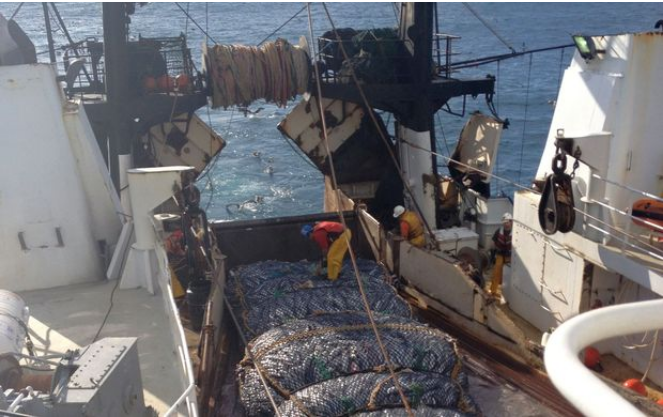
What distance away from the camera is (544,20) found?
67625mm

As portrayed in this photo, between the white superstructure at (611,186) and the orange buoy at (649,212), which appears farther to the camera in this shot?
the white superstructure at (611,186)

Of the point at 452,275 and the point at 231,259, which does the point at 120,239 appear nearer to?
the point at 231,259

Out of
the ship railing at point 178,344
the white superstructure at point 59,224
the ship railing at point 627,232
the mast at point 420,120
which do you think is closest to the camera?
the ship railing at point 178,344

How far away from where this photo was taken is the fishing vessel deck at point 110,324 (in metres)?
6.03

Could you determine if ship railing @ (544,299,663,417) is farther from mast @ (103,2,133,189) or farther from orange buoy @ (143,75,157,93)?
orange buoy @ (143,75,157,93)

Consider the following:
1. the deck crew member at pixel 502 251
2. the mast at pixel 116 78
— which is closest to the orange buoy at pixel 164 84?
the mast at pixel 116 78

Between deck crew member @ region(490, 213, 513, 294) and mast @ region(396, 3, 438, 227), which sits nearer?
deck crew member @ region(490, 213, 513, 294)

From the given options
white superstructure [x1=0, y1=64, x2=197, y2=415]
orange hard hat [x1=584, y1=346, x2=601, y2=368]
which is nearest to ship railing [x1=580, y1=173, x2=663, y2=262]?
orange hard hat [x1=584, y1=346, x2=601, y2=368]

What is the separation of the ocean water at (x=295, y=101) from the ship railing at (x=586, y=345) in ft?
30.3

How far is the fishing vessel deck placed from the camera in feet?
19.8

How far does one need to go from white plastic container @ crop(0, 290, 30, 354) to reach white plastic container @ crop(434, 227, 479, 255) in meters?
6.62

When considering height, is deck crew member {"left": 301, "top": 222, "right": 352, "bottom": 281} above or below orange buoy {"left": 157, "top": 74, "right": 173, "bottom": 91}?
below

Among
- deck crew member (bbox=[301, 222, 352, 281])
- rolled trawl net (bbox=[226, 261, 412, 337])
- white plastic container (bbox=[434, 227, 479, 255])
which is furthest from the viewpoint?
white plastic container (bbox=[434, 227, 479, 255])

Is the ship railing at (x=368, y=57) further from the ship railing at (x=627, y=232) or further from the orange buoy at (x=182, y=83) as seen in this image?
the ship railing at (x=627, y=232)
